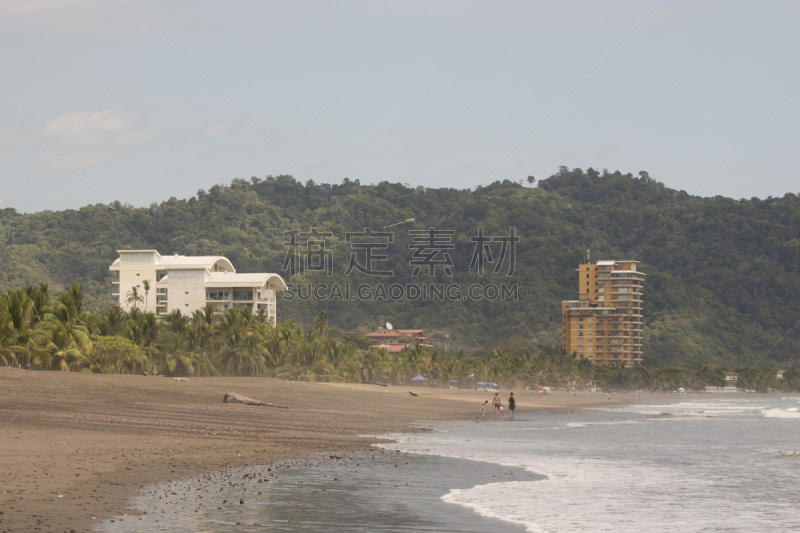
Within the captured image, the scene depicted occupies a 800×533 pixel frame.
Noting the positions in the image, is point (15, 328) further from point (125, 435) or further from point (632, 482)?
point (632, 482)

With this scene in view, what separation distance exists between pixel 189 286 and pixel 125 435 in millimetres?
103491

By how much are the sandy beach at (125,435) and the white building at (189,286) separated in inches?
2634

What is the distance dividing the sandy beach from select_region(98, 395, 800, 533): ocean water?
3.81 feet

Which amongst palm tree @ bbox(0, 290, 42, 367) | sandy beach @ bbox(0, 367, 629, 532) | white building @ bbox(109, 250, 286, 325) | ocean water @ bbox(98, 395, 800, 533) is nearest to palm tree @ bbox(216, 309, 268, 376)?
sandy beach @ bbox(0, 367, 629, 532)

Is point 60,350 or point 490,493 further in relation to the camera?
point 60,350

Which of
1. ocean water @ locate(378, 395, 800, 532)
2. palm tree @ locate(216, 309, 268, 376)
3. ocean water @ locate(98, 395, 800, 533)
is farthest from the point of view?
palm tree @ locate(216, 309, 268, 376)

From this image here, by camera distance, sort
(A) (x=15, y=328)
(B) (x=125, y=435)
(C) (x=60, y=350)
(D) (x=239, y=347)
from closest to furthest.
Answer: (B) (x=125, y=435)
(A) (x=15, y=328)
(C) (x=60, y=350)
(D) (x=239, y=347)

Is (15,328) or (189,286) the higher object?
(189,286)

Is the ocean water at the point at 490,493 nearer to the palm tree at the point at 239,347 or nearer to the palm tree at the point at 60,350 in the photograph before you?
the palm tree at the point at 60,350

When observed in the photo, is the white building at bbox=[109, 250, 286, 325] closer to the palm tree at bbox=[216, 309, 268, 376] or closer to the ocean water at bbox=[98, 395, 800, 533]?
the palm tree at bbox=[216, 309, 268, 376]

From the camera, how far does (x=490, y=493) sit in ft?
71.5

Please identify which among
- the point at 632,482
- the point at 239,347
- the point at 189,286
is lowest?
the point at 632,482

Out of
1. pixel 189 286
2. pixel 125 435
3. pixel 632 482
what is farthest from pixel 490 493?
pixel 189 286

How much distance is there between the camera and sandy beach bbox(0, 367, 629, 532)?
54.4 feet
